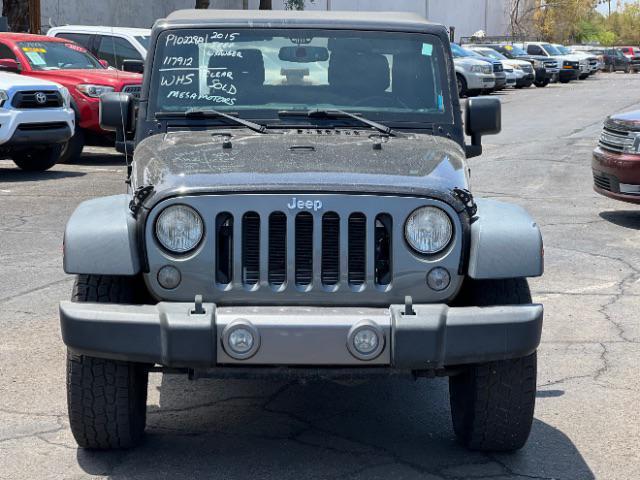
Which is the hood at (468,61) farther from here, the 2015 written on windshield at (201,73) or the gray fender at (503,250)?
the gray fender at (503,250)

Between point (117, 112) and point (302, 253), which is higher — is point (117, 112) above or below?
above

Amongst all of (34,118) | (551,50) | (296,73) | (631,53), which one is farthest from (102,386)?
(631,53)

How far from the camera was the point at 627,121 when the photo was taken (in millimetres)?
11125

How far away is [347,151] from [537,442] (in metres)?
1.49

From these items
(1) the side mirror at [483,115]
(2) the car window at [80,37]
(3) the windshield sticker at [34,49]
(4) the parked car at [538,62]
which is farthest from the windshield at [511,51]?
(1) the side mirror at [483,115]

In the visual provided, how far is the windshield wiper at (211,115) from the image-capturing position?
5.49 metres

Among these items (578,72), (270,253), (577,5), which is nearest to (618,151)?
(270,253)

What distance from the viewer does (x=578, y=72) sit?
48406 millimetres

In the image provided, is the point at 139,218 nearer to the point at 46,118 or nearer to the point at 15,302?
the point at 15,302

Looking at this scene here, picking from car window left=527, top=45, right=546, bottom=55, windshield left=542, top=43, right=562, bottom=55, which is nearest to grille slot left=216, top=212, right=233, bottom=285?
car window left=527, top=45, right=546, bottom=55

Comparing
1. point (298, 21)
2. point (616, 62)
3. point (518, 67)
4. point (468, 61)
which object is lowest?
point (616, 62)

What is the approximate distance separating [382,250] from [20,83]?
11.1 metres

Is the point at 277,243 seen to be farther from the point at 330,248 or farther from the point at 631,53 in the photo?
the point at 631,53

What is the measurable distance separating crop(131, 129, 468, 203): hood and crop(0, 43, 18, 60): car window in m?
12.3
